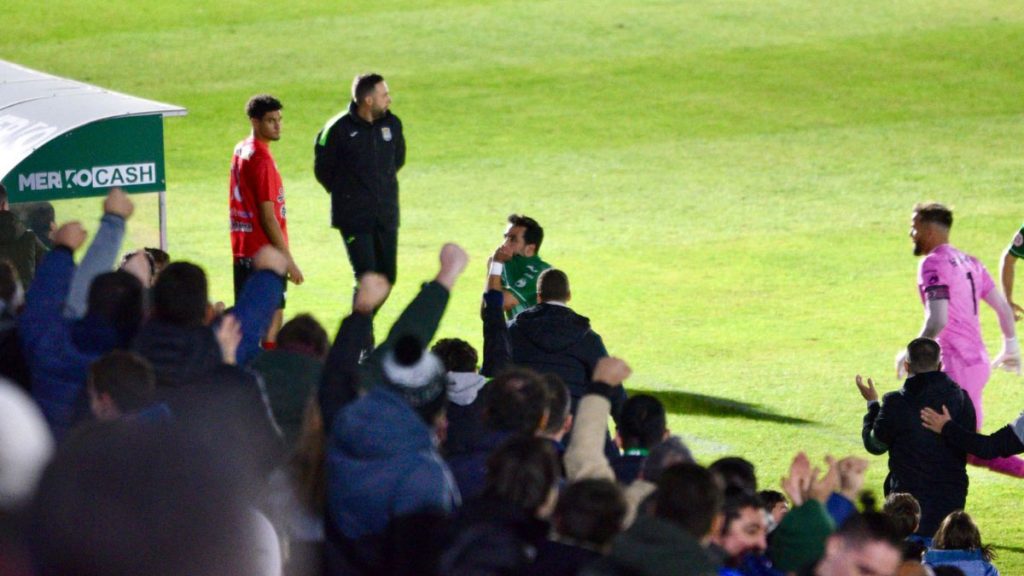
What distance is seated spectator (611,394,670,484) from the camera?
16.9 ft

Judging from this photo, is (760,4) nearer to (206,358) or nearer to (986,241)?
(986,241)

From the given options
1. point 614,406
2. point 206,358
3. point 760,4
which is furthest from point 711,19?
point 206,358

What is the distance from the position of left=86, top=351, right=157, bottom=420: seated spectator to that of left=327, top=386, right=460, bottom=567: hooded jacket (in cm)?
50

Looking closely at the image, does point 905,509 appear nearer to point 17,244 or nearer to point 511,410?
point 511,410

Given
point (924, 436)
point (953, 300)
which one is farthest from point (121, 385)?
point (953, 300)

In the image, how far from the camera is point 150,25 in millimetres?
26281

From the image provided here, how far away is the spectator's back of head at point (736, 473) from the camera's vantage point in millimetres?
4770

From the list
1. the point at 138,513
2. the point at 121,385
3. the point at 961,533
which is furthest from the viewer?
the point at 961,533

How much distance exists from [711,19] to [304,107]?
7202 millimetres

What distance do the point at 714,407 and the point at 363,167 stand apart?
2680 millimetres

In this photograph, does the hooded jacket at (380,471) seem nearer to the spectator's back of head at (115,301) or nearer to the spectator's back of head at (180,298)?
the spectator's back of head at (180,298)

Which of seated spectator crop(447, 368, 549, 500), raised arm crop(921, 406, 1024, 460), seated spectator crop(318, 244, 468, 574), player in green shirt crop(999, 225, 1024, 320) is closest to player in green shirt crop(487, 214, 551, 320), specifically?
raised arm crop(921, 406, 1024, 460)

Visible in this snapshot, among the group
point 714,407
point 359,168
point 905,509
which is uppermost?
point 359,168

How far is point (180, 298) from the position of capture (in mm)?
4875
